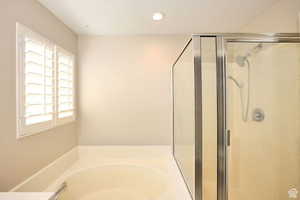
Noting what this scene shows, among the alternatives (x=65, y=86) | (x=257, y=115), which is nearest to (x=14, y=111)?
(x=65, y=86)

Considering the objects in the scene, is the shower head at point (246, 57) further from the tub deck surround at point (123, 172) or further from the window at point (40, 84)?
the window at point (40, 84)

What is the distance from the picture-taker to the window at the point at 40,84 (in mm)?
1371

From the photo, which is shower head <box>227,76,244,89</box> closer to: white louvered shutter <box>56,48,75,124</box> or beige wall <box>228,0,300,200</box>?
beige wall <box>228,0,300,200</box>

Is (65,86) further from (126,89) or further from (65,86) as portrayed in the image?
(126,89)

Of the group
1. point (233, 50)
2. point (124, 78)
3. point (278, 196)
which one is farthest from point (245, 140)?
point (124, 78)

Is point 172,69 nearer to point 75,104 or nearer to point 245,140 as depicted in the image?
point 245,140

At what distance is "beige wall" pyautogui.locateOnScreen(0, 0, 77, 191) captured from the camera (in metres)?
1.24

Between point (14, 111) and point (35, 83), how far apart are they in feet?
1.00

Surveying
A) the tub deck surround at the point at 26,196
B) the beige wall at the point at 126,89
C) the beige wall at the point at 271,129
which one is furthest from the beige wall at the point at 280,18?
the tub deck surround at the point at 26,196

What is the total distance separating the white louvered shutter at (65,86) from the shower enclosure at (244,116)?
58.2 inches

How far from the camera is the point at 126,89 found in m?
2.46

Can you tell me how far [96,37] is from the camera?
2445 millimetres

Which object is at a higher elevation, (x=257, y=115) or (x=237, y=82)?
(x=237, y=82)

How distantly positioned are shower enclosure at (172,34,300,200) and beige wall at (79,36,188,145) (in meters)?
1.03
